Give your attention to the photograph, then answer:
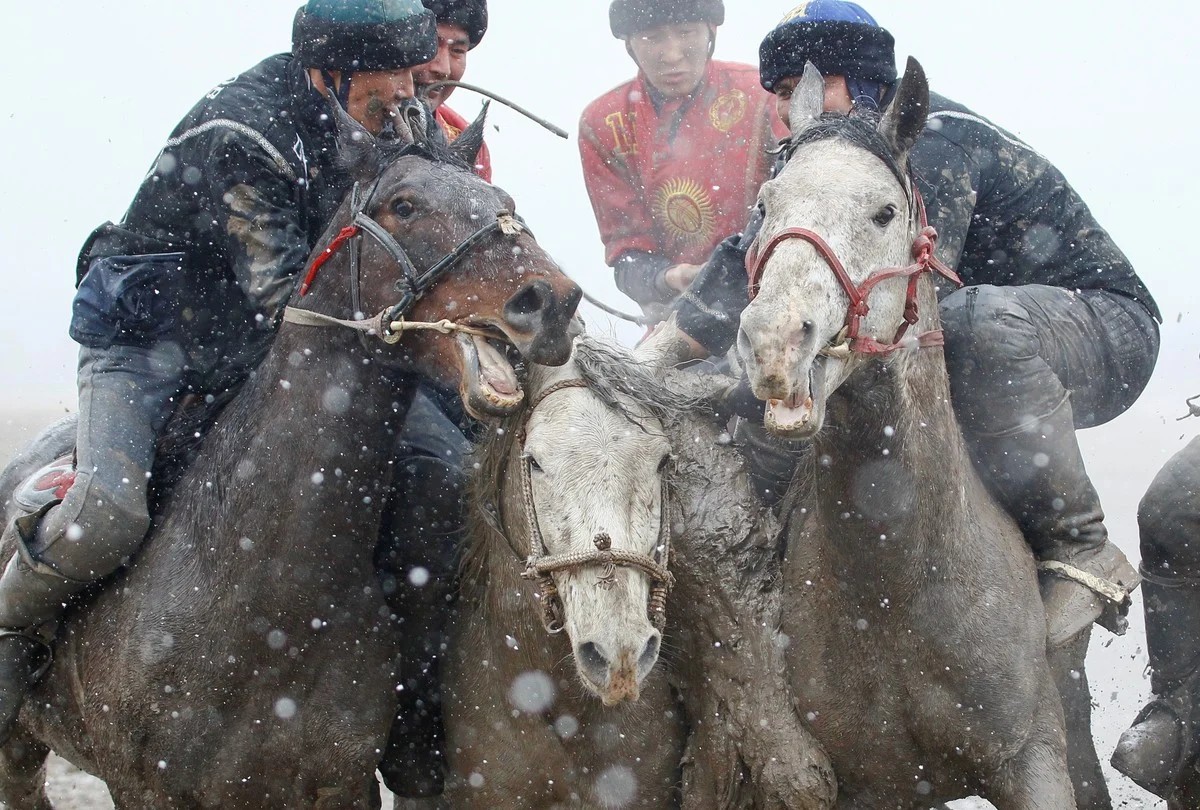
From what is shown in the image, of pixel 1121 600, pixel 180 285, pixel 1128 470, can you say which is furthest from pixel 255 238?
pixel 1128 470

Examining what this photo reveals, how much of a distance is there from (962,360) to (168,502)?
2.73m

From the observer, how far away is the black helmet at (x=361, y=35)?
13.7 feet

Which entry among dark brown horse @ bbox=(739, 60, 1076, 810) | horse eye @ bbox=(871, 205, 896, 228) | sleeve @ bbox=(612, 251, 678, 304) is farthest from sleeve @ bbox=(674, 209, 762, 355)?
sleeve @ bbox=(612, 251, 678, 304)

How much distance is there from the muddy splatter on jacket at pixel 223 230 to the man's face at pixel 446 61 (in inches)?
31.7

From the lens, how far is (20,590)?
4039mm

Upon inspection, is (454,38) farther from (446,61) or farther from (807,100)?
(807,100)

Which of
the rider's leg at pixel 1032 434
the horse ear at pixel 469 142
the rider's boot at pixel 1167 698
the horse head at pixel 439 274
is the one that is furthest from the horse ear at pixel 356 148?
the rider's boot at pixel 1167 698

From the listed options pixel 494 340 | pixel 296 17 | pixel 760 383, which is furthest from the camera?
pixel 296 17

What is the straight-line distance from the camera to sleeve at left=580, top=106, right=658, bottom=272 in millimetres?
6641

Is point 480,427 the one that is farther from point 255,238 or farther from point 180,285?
point 180,285

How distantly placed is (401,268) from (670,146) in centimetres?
318

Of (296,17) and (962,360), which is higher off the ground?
(296,17)

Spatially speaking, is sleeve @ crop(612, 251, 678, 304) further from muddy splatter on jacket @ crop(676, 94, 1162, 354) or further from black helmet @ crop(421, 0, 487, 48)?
muddy splatter on jacket @ crop(676, 94, 1162, 354)

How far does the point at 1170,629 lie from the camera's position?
4707 millimetres
